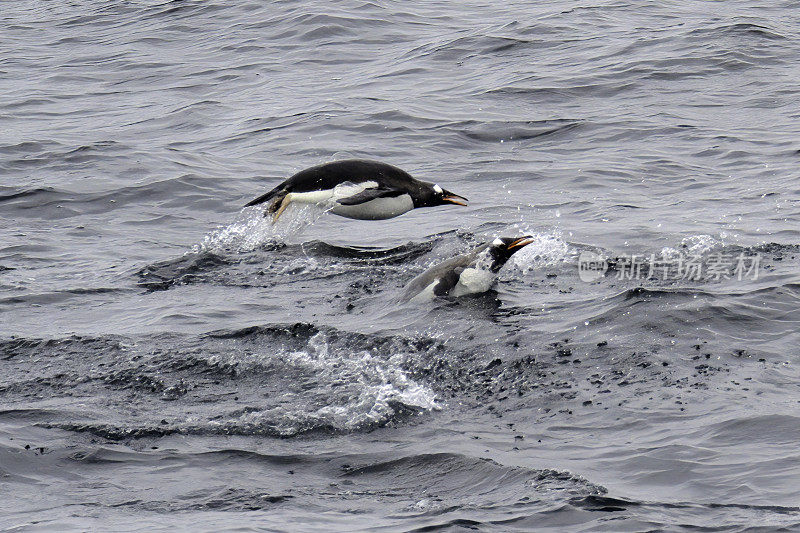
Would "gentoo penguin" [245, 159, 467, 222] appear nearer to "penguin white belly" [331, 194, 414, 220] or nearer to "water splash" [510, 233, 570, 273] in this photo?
"penguin white belly" [331, 194, 414, 220]

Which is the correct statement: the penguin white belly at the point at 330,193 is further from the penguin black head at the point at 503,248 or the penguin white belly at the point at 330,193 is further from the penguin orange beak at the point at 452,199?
the penguin black head at the point at 503,248

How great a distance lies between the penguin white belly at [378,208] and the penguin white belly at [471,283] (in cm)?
214

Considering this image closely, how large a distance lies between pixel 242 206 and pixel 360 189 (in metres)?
1.64

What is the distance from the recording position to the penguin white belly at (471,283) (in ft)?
27.3

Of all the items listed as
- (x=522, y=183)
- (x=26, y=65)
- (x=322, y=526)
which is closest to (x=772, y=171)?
(x=522, y=183)

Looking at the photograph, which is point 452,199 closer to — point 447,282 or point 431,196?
point 431,196

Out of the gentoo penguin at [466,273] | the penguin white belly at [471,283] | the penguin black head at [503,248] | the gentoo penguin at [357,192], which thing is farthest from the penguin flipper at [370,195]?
the penguin white belly at [471,283]

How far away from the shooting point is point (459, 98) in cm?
1498

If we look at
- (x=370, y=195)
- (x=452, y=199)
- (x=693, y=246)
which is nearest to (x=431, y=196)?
(x=452, y=199)

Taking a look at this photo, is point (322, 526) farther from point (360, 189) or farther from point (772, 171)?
point (772, 171)

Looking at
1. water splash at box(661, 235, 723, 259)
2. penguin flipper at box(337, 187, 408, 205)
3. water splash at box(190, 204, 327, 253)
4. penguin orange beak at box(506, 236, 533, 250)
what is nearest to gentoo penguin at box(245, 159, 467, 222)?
penguin flipper at box(337, 187, 408, 205)

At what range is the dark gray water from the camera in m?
5.35
